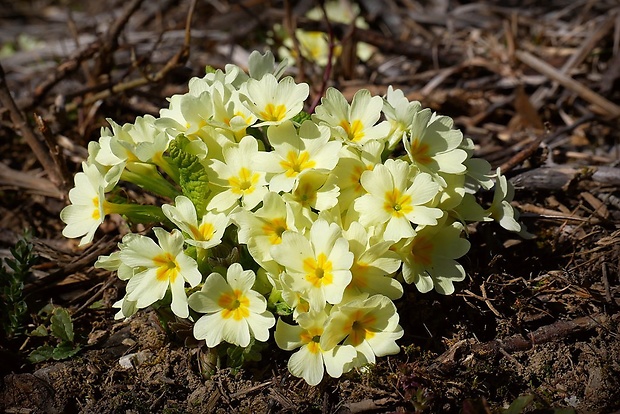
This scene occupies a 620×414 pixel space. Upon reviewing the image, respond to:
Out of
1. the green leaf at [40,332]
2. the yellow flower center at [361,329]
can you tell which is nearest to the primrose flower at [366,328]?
the yellow flower center at [361,329]

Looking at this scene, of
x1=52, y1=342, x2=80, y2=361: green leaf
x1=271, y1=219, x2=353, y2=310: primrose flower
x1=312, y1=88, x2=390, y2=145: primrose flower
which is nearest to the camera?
x1=271, y1=219, x2=353, y2=310: primrose flower

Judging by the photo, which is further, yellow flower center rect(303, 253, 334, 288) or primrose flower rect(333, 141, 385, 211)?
primrose flower rect(333, 141, 385, 211)

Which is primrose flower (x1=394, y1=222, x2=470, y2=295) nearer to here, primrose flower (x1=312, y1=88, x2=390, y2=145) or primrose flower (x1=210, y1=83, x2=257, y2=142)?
primrose flower (x1=312, y1=88, x2=390, y2=145)

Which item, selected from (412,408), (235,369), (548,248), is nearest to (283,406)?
(235,369)

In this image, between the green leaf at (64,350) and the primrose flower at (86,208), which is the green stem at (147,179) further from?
the green leaf at (64,350)

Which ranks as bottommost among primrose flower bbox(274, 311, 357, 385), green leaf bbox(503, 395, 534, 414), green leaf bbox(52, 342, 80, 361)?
green leaf bbox(52, 342, 80, 361)

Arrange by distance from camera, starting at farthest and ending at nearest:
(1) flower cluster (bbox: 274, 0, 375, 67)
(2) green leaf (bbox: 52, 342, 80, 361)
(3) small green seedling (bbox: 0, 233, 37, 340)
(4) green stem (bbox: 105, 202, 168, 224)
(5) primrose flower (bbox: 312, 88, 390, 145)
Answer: (1) flower cluster (bbox: 274, 0, 375, 67) → (3) small green seedling (bbox: 0, 233, 37, 340) → (2) green leaf (bbox: 52, 342, 80, 361) → (4) green stem (bbox: 105, 202, 168, 224) → (5) primrose flower (bbox: 312, 88, 390, 145)

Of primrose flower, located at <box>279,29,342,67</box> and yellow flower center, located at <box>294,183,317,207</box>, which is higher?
yellow flower center, located at <box>294,183,317,207</box>

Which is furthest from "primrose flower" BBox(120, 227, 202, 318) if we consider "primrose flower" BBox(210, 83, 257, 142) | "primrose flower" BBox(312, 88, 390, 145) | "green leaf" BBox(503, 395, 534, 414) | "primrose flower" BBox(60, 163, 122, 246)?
"green leaf" BBox(503, 395, 534, 414)
